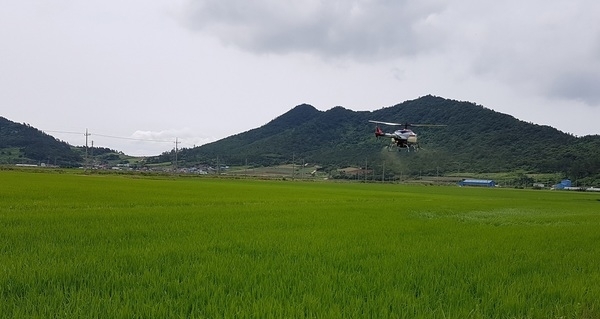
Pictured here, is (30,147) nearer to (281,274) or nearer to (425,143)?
(425,143)

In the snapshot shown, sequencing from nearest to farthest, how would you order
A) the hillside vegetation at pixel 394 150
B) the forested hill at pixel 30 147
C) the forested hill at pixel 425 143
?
the forested hill at pixel 425 143, the hillside vegetation at pixel 394 150, the forested hill at pixel 30 147

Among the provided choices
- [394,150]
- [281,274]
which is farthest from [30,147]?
[281,274]

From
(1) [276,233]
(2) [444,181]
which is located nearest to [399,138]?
(1) [276,233]

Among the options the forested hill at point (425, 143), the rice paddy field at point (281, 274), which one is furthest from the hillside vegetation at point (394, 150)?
the rice paddy field at point (281, 274)

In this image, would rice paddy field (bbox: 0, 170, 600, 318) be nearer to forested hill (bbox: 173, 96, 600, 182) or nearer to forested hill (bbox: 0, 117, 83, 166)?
forested hill (bbox: 173, 96, 600, 182)

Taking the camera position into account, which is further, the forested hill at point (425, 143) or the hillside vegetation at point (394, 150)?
the hillside vegetation at point (394, 150)

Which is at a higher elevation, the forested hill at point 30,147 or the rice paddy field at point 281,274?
the forested hill at point 30,147

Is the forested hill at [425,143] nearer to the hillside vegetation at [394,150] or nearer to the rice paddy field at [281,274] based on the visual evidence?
the hillside vegetation at [394,150]
